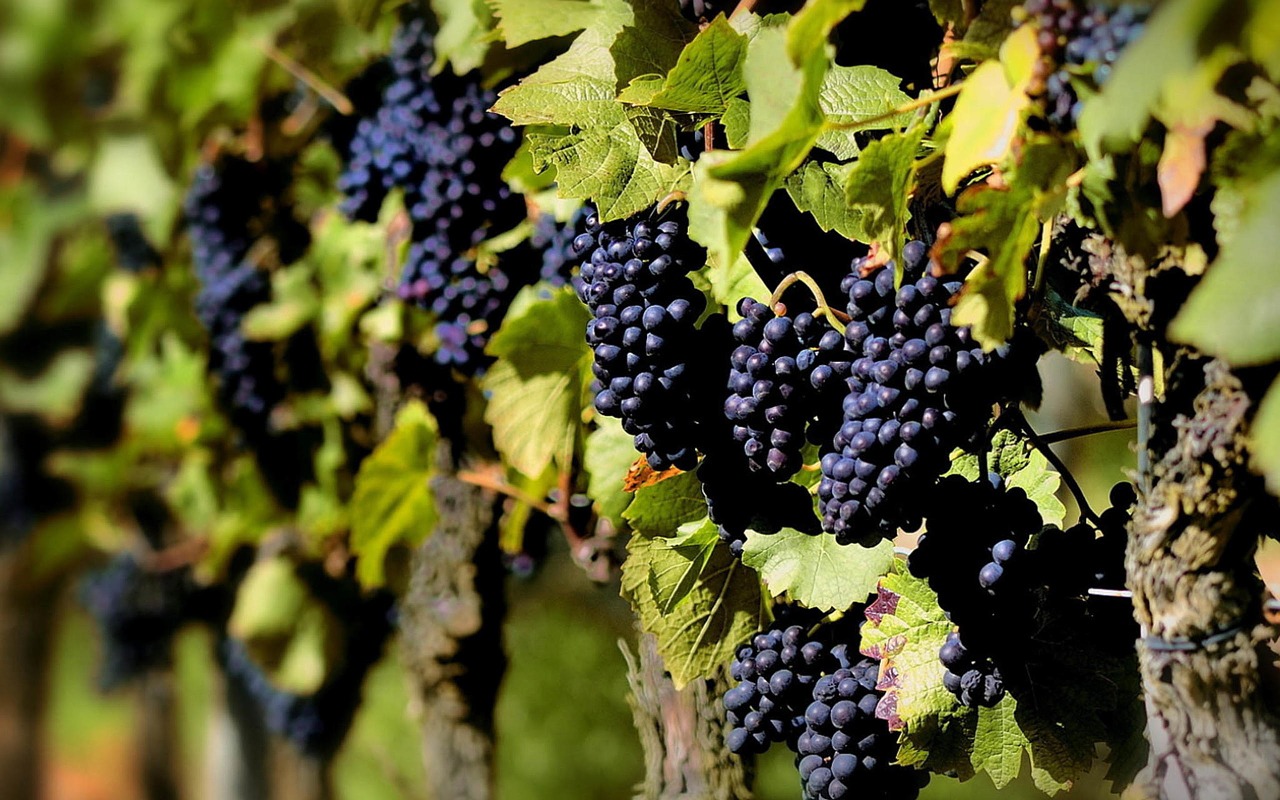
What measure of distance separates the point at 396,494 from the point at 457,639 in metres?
0.24

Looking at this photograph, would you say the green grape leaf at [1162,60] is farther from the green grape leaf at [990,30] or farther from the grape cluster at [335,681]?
the grape cluster at [335,681]

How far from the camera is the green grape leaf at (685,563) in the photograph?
84cm

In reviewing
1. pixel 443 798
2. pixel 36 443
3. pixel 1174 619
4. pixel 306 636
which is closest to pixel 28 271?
pixel 36 443

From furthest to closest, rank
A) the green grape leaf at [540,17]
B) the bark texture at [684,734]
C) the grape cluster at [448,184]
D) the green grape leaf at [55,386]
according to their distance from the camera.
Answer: the green grape leaf at [55,386], the grape cluster at [448,184], the bark texture at [684,734], the green grape leaf at [540,17]

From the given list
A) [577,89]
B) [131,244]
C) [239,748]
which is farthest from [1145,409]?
[239,748]

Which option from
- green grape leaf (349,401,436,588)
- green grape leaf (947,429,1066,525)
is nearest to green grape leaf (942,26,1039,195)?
green grape leaf (947,429,1066,525)

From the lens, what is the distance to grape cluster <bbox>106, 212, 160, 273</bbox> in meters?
2.17

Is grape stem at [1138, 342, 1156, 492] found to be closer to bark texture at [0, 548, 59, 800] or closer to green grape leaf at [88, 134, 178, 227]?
green grape leaf at [88, 134, 178, 227]

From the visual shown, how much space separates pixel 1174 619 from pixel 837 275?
334mm

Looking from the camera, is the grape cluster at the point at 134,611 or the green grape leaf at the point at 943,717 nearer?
the green grape leaf at the point at 943,717

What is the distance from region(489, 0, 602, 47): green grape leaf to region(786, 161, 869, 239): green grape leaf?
27 cm

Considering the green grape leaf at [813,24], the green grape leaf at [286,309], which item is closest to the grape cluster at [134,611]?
the green grape leaf at [286,309]

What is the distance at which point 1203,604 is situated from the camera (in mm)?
A: 578

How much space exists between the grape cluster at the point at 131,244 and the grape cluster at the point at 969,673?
1.88 meters
